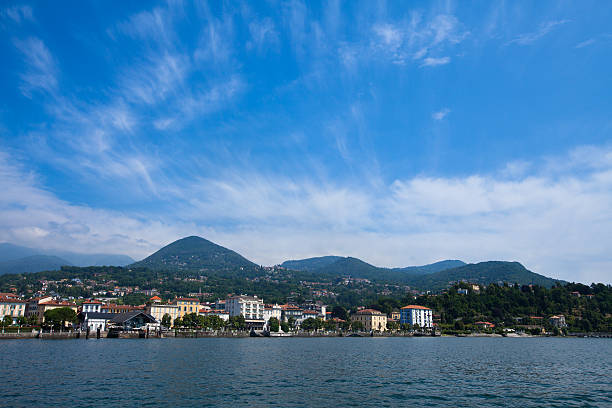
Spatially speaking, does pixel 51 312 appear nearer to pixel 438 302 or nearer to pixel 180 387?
pixel 180 387

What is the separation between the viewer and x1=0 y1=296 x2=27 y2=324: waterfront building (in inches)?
5061

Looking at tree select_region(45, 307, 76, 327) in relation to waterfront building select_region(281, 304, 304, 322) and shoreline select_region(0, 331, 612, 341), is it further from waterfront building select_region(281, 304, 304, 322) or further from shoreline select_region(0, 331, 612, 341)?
waterfront building select_region(281, 304, 304, 322)

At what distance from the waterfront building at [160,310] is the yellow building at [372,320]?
69906 mm

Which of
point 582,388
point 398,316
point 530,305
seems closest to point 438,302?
point 398,316

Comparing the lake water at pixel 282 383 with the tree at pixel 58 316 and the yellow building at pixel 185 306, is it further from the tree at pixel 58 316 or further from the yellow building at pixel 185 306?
the yellow building at pixel 185 306

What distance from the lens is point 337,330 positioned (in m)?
152

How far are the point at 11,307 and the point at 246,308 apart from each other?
239ft

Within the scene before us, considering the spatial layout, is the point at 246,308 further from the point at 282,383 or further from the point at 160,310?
the point at 282,383

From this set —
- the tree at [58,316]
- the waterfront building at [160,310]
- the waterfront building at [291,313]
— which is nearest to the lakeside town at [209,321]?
the tree at [58,316]

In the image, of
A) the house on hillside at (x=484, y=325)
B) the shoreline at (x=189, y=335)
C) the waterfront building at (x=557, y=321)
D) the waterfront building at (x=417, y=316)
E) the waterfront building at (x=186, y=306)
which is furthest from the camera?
the waterfront building at (x=557, y=321)

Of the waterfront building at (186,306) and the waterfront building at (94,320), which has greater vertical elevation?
the waterfront building at (186,306)

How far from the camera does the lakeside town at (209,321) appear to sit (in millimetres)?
97312

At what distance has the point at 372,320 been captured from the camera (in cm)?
16650

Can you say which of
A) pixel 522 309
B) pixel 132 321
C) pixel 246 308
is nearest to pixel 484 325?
pixel 522 309
